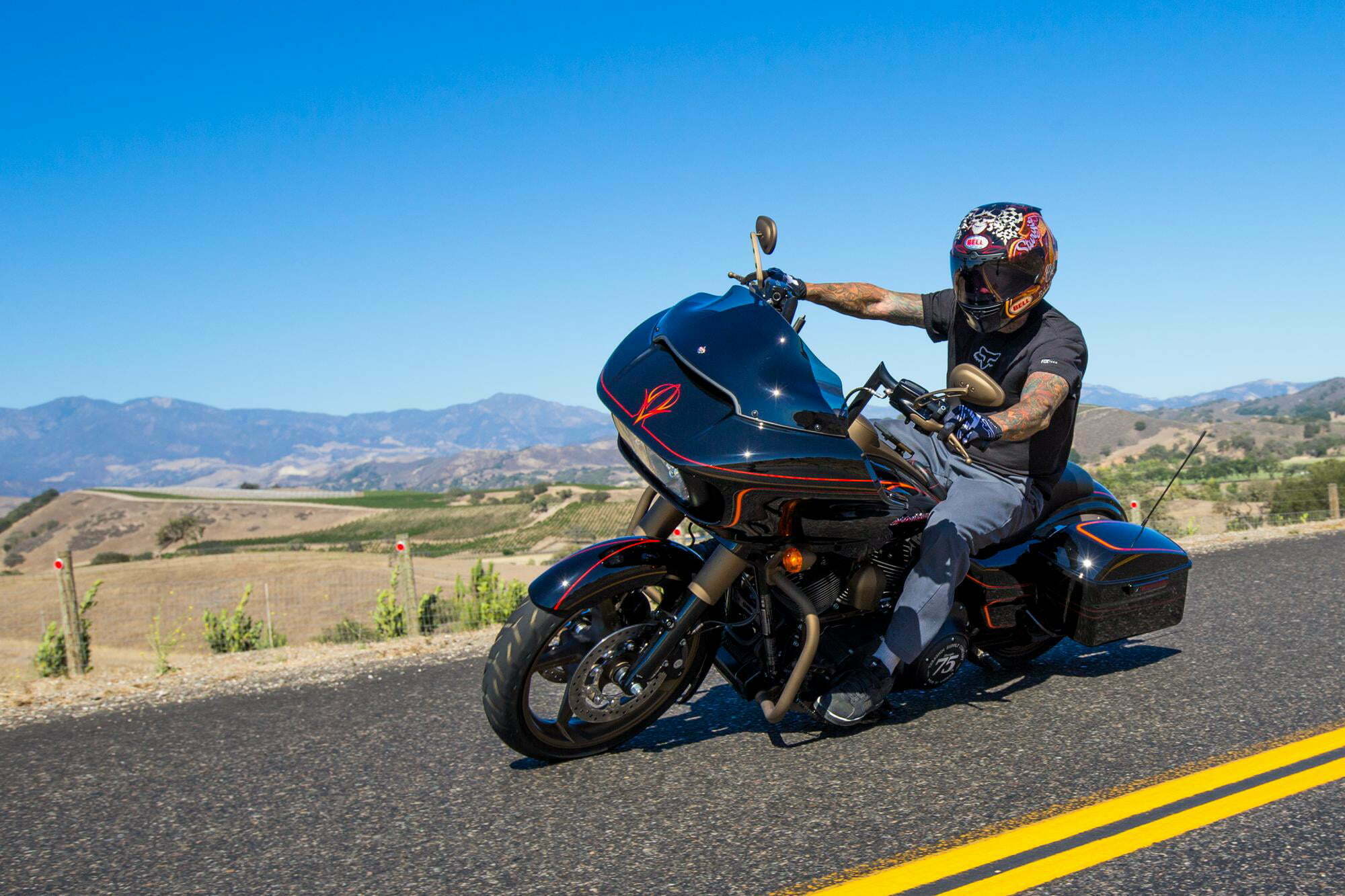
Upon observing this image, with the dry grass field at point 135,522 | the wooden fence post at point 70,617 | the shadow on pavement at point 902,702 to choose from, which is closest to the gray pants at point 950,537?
the shadow on pavement at point 902,702

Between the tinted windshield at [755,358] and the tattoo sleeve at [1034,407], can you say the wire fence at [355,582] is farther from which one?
the tattoo sleeve at [1034,407]

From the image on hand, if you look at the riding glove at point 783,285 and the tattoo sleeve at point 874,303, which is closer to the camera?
the riding glove at point 783,285

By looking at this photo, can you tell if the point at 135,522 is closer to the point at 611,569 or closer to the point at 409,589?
the point at 409,589

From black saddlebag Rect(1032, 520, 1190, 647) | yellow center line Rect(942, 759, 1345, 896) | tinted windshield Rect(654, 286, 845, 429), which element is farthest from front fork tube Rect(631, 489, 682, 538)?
black saddlebag Rect(1032, 520, 1190, 647)

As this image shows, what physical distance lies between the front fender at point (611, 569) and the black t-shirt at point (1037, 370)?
1.28 meters

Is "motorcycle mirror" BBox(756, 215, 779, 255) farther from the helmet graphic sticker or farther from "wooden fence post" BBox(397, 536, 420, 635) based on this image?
"wooden fence post" BBox(397, 536, 420, 635)

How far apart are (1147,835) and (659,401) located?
1.90m

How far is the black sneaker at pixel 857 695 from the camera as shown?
3.53 metres

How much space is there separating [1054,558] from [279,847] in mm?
3236

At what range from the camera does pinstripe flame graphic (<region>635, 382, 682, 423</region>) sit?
3.14 metres

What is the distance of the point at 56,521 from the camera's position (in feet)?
424

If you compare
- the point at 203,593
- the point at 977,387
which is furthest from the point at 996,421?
the point at 203,593

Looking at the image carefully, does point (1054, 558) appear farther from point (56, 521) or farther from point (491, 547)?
point (56, 521)

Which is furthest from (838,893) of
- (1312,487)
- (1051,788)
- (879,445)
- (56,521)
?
(56,521)
